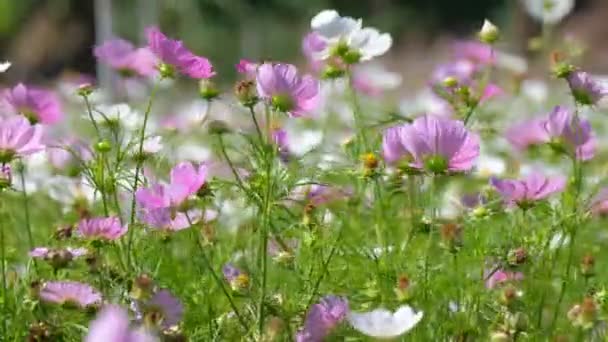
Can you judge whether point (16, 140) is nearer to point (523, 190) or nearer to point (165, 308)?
point (165, 308)

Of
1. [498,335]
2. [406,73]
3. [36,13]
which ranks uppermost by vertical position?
[36,13]

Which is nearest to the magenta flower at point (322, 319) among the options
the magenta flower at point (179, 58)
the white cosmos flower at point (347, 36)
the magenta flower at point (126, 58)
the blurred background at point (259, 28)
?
the magenta flower at point (179, 58)

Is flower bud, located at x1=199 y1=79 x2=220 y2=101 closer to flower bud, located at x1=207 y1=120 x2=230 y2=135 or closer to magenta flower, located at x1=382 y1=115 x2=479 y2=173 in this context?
flower bud, located at x1=207 y1=120 x2=230 y2=135

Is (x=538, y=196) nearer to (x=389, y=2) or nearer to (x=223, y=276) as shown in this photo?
(x=223, y=276)

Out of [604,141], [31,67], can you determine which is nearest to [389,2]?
[31,67]

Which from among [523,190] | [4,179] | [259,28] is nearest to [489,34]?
[523,190]
